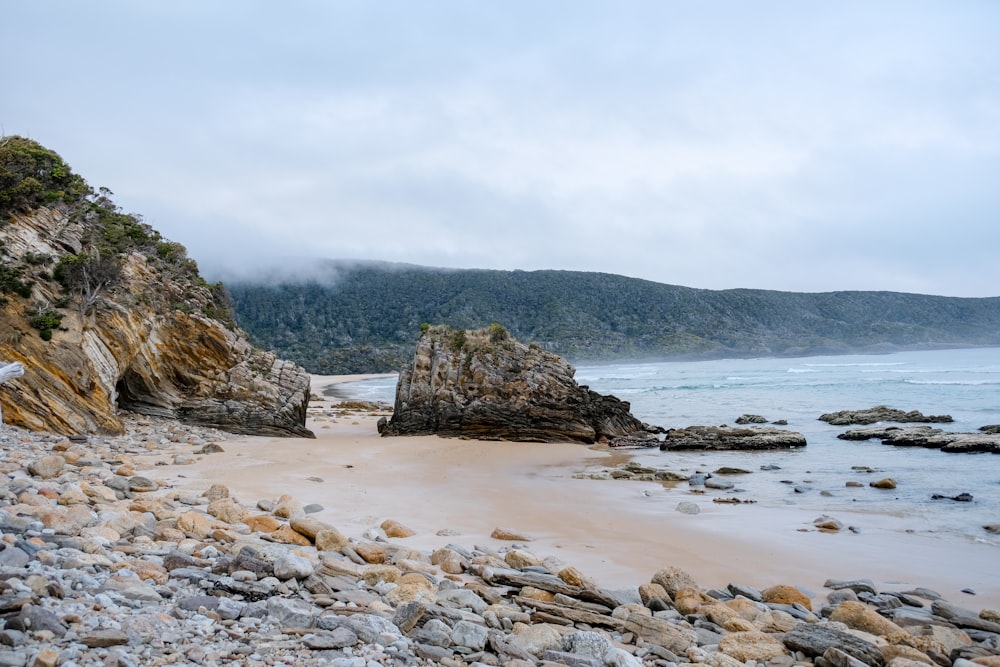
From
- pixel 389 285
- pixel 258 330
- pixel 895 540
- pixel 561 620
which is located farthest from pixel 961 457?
pixel 389 285

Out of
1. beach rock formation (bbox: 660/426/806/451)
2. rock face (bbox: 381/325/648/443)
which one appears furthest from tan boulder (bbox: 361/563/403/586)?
rock face (bbox: 381/325/648/443)

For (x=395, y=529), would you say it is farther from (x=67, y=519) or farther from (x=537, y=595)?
(x=67, y=519)

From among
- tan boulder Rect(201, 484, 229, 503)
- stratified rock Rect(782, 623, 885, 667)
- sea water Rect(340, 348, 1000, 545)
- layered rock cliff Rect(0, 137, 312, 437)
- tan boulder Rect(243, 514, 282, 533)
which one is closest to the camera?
stratified rock Rect(782, 623, 885, 667)

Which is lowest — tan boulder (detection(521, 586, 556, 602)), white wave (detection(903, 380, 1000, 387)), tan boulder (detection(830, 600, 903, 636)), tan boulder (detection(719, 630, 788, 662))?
tan boulder (detection(830, 600, 903, 636))

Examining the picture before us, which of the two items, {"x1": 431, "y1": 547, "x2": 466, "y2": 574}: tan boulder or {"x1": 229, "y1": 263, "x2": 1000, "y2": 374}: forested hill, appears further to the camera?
{"x1": 229, "y1": 263, "x2": 1000, "y2": 374}: forested hill

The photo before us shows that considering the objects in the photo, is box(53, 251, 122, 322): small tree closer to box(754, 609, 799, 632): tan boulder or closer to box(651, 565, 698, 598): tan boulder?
box(651, 565, 698, 598): tan boulder

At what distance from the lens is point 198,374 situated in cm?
1709

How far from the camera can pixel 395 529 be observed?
7719 millimetres

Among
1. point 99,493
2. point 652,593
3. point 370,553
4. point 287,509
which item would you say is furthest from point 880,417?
point 99,493

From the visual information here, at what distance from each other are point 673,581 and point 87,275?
13671 mm

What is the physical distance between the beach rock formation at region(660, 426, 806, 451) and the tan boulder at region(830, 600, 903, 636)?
13.5 meters

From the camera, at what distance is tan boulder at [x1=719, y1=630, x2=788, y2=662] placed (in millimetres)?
4684

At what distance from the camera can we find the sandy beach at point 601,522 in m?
7.51

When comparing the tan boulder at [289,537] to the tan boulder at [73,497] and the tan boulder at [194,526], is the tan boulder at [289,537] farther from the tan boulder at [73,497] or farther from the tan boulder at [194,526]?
the tan boulder at [73,497]
